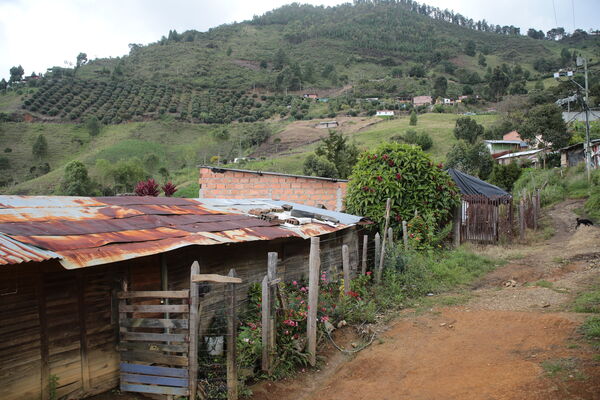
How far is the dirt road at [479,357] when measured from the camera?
5277mm

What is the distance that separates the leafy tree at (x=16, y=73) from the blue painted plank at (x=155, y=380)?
100049 mm

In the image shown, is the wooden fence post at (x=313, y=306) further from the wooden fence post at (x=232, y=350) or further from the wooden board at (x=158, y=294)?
the wooden board at (x=158, y=294)

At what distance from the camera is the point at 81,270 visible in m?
5.05

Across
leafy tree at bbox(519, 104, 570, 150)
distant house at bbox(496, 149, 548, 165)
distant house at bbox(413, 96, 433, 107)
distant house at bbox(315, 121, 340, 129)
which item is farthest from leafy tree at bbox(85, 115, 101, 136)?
leafy tree at bbox(519, 104, 570, 150)

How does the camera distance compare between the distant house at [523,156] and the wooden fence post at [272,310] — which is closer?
the wooden fence post at [272,310]

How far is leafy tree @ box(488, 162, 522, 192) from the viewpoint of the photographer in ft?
102

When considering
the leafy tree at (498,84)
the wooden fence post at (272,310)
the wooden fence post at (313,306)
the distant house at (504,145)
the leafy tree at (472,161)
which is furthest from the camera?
the leafy tree at (498,84)

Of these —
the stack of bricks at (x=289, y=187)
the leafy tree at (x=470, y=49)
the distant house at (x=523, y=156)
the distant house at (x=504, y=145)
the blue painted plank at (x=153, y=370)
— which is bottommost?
the blue painted plank at (x=153, y=370)

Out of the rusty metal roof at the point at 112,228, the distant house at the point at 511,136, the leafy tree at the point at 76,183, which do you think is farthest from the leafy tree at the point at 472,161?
the rusty metal roof at the point at 112,228

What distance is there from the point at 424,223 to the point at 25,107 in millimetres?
71627

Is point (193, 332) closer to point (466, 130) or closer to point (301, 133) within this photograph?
point (466, 130)

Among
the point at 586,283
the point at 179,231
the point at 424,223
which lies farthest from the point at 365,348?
the point at 424,223

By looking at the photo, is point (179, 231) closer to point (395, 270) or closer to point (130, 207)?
point (130, 207)

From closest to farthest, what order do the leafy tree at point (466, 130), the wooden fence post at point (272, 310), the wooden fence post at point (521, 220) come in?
the wooden fence post at point (272, 310)
the wooden fence post at point (521, 220)
the leafy tree at point (466, 130)
